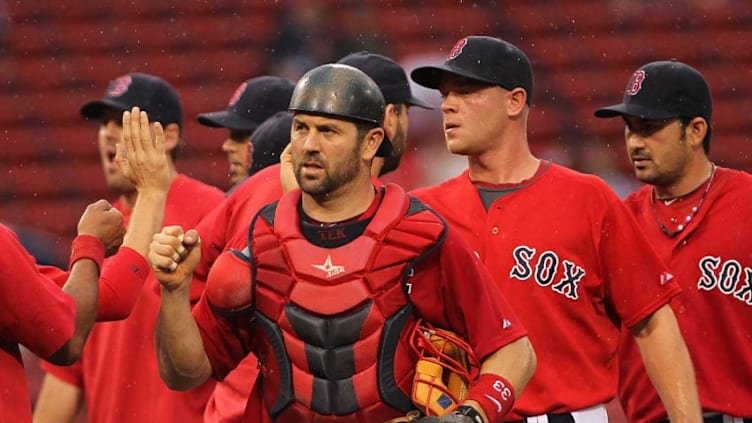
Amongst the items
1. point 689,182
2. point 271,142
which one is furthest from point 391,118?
Result: point 689,182

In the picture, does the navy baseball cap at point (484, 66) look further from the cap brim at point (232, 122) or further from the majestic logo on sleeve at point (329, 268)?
the cap brim at point (232, 122)

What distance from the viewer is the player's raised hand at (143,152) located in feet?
14.8

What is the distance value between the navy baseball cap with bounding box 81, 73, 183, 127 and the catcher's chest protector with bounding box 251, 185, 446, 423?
2524 millimetres

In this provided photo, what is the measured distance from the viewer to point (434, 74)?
5.43m

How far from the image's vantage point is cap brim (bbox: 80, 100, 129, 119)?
6570 millimetres

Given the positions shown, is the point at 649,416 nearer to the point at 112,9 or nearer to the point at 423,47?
the point at 423,47

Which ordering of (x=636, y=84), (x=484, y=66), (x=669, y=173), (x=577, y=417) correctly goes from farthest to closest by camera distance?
(x=636, y=84) < (x=669, y=173) < (x=484, y=66) < (x=577, y=417)

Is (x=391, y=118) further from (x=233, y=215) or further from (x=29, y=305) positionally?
(x=29, y=305)

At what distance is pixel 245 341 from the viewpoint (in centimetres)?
445

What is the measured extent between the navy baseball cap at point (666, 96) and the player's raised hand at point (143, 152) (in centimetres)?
208

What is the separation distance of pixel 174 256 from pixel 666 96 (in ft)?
8.40

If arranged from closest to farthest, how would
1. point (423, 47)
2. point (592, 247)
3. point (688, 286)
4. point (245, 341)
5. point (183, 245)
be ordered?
1. point (183, 245)
2. point (245, 341)
3. point (592, 247)
4. point (688, 286)
5. point (423, 47)

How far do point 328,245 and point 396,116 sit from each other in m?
1.65

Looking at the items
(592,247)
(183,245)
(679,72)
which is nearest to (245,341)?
(183,245)
